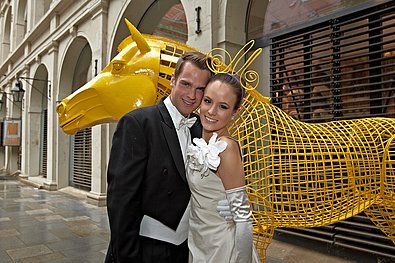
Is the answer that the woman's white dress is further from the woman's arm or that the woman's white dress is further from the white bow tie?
the white bow tie

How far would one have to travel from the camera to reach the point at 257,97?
1968mm

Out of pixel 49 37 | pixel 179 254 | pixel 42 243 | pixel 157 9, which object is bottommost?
pixel 42 243

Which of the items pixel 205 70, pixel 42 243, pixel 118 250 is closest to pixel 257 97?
pixel 205 70

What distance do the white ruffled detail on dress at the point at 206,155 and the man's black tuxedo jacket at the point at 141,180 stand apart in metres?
0.09

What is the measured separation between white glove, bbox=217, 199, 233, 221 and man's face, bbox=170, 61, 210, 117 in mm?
510

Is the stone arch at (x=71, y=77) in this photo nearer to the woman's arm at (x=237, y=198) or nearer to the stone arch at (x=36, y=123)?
the stone arch at (x=36, y=123)

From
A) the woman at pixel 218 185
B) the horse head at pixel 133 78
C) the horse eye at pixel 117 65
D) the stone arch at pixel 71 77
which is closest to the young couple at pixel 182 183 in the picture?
the woman at pixel 218 185

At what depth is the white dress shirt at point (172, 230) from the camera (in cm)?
147

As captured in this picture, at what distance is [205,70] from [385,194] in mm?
1553

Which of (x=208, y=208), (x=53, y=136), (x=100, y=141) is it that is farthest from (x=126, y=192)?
(x=53, y=136)

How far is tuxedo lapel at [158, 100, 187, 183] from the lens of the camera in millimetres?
1470

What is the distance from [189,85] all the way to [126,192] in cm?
58

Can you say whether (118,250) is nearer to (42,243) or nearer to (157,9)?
Result: (42,243)

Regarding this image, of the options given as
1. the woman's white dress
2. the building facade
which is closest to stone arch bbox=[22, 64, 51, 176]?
the building facade
